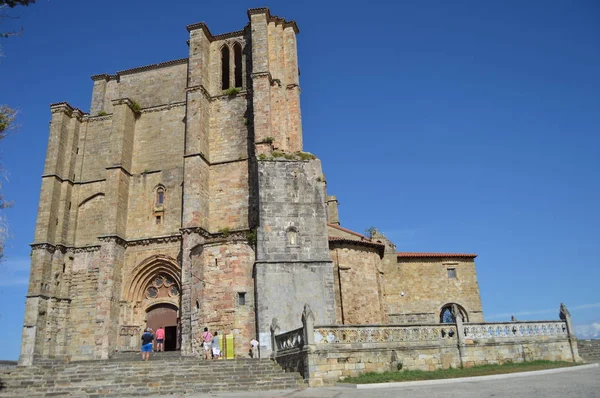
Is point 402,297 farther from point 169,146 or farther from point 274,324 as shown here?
point 169,146

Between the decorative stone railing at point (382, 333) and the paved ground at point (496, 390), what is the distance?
199 cm

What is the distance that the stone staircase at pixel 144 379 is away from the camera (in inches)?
551

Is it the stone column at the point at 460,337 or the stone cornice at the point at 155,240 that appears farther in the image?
the stone cornice at the point at 155,240

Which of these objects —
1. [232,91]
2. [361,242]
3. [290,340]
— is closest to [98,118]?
[232,91]

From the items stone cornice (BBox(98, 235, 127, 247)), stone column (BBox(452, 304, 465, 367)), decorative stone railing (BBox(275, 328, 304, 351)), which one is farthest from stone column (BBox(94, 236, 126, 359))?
stone column (BBox(452, 304, 465, 367))

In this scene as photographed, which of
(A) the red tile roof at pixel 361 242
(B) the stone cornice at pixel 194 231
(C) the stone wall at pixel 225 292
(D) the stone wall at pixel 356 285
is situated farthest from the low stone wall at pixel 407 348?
(B) the stone cornice at pixel 194 231

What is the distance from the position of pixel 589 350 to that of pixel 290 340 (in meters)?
12.3

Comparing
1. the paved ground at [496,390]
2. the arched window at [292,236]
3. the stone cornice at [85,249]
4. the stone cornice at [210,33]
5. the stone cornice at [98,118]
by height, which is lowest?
the paved ground at [496,390]

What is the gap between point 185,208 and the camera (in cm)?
2466

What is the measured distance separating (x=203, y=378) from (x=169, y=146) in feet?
52.9

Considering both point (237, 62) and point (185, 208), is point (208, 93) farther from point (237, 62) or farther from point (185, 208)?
point (185, 208)

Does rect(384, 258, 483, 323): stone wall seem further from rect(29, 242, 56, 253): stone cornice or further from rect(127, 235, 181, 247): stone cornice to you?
rect(29, 242, 56, 253): stone cornice

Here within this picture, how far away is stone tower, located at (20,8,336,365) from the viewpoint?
2164cm

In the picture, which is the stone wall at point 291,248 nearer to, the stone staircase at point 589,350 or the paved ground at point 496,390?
the paved ground at point 496,390
